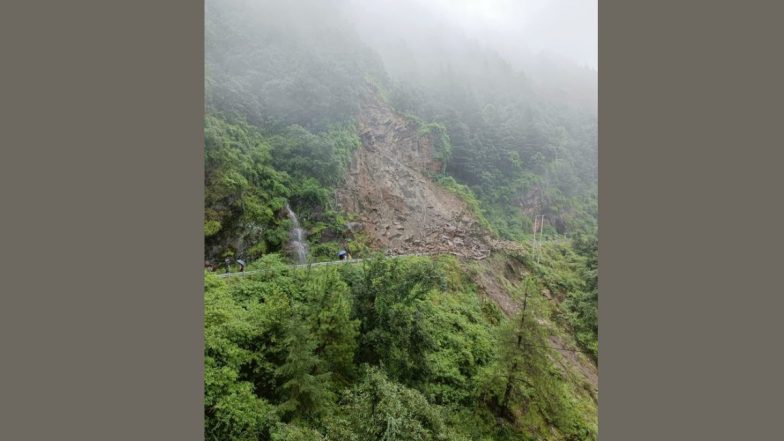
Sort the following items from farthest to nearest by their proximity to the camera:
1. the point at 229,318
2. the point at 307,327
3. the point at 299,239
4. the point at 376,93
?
1. the point at 376,93
2. the point at 299,239
3. the point at 229,318
4. the point at 307,327

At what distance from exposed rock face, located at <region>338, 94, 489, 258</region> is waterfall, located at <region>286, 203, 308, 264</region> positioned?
240 cm

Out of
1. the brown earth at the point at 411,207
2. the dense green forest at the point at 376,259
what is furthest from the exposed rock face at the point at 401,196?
the dense green forest at the point at 376,259

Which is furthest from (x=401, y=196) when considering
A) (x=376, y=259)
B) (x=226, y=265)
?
(x=226, y=265)

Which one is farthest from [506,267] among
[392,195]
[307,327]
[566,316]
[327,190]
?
→ [307,327]

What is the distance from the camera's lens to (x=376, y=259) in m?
14.6

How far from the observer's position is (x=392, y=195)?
19844 millimetres

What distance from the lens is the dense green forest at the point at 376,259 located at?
12203mm

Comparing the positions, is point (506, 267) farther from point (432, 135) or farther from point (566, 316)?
point (432, 135)

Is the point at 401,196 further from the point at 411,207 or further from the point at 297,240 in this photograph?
the point at 297,240

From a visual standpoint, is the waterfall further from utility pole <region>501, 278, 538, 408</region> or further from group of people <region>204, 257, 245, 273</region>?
utility pole <region>501, 278, 538, 408</region>

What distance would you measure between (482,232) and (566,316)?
546 centimetres

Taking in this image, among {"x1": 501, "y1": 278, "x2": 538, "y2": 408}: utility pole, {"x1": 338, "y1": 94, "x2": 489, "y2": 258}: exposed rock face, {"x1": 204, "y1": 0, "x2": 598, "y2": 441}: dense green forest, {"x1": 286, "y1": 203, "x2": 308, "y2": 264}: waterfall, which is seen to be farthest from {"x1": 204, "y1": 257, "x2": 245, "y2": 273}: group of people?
{"x1": 501, "y1": 278, "x2": 538, "y2": 408}: utility pole

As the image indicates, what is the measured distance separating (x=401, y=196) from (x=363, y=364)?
9239 mm

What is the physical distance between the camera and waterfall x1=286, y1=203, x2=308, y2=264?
16750 millimetres
